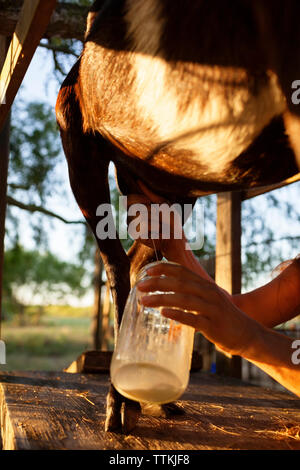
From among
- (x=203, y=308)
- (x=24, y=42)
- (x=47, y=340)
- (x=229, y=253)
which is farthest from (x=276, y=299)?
(x=47, y=340)

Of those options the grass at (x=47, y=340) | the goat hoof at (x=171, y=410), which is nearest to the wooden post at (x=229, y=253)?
the goat hoof at (x=171, y=410)

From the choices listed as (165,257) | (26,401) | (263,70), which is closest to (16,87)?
(165,257)

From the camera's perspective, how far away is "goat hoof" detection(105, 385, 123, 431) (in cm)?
129

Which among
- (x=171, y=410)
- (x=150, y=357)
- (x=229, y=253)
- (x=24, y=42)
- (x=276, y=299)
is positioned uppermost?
(x=24, y=42)

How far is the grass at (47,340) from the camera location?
55.4ft

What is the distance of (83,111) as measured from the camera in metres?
1.43

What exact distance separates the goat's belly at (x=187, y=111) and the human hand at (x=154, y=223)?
24 centimetres

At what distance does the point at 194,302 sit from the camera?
37.2 inches

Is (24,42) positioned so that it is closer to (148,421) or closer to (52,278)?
(148,421)

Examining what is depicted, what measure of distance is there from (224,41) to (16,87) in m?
0.86

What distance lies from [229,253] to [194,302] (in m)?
2.17

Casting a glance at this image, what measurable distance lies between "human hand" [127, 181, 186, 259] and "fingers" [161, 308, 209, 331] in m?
0.51

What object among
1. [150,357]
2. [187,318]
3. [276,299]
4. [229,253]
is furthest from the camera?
[229,253]
